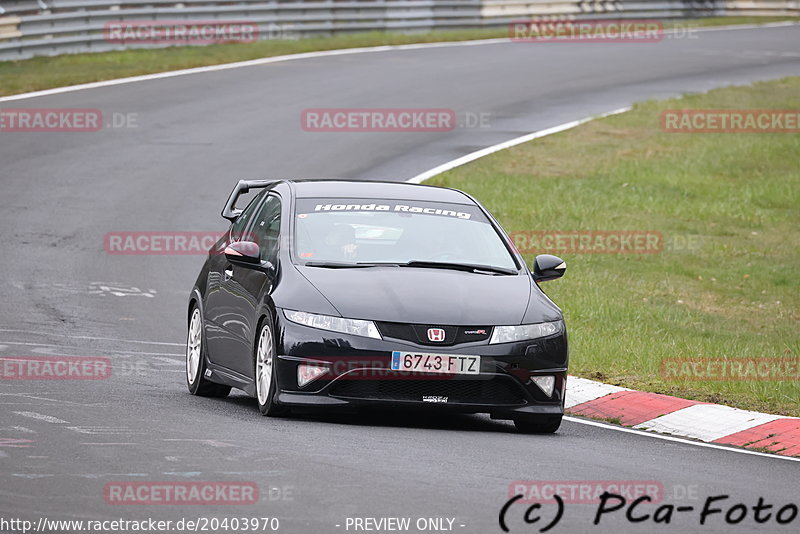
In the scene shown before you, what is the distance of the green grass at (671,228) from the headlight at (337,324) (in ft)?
10.0

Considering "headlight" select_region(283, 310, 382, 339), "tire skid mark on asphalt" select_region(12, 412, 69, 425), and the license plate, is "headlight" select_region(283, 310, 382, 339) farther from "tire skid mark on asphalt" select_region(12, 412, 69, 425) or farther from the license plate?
"tire skid mark on asphalt" select_region(12, 412, 69, 425)

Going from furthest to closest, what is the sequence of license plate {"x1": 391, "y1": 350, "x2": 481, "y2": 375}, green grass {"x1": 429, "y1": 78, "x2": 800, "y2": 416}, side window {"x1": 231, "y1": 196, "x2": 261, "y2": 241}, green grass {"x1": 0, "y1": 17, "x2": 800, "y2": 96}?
green grass {"x1": 0, "y1": 17, "x2": 800, "y2": 96} < green grass {"x1": 429, "y1": 78, "x2": 800, "y2": 416} < side window {"x1": 231, "y1": 196, "x2": 261, "y2": 241} < license plate {"x1": 391, "y1": 350, "x2": 481, "y2": 375}

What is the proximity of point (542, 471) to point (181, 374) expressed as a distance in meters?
4.86

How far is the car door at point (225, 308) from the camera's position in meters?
10.8

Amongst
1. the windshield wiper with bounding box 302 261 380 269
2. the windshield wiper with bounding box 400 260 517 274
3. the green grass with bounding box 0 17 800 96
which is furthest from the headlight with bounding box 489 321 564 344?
the green grass with bounding box 0 17 800 96

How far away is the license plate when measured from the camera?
31.3ft

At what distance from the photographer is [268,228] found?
36.3 feet

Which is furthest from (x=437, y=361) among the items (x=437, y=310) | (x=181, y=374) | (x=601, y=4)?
(x=601, y=4)

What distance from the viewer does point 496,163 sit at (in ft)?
77.0

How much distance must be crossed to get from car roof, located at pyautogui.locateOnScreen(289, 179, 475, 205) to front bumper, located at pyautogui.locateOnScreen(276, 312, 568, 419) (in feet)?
5.22

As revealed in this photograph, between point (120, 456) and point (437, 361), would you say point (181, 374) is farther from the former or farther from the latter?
point (120, 456)

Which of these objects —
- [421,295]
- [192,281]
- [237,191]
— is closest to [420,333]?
[421,295]

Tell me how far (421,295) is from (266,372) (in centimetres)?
110

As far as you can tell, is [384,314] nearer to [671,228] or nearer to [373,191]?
[373,191]
